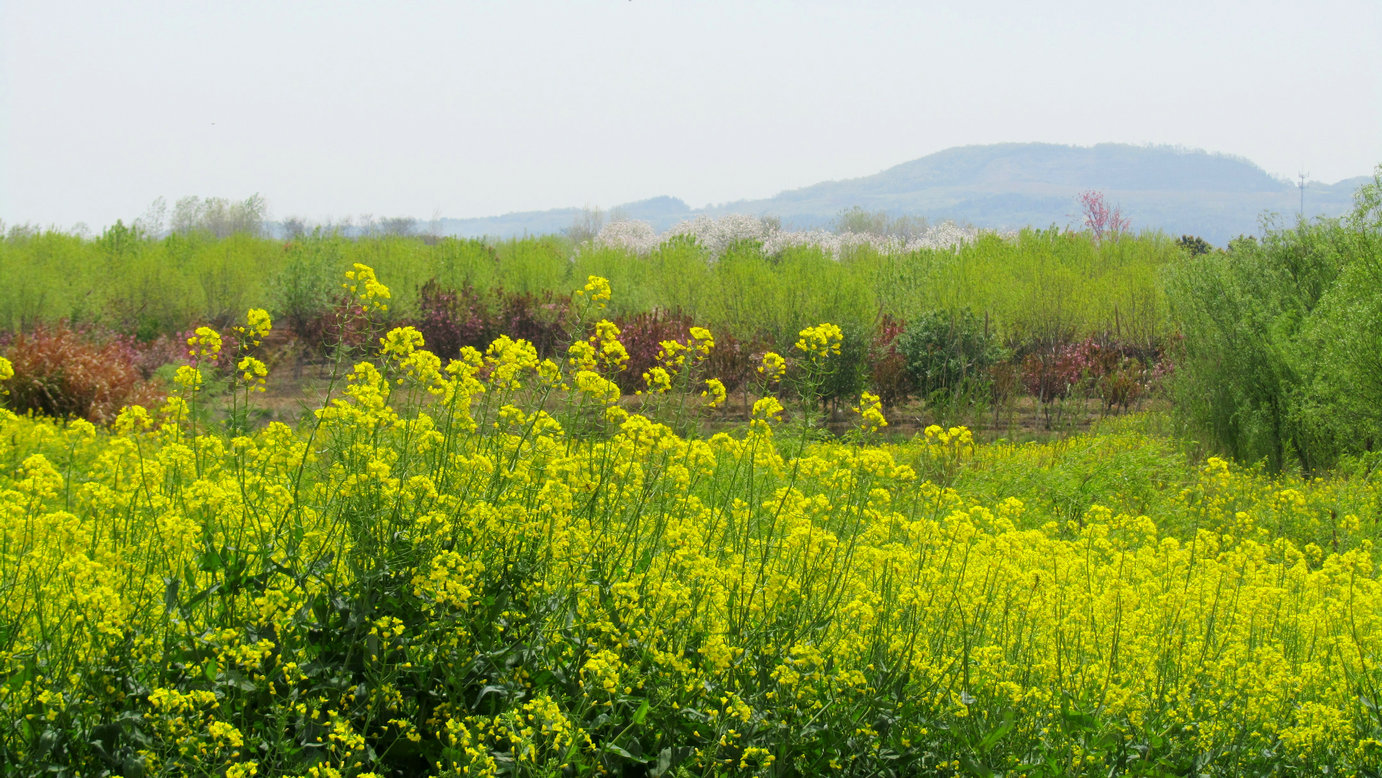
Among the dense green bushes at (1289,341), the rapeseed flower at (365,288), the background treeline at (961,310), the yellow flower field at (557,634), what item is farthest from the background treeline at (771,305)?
the rapeseed flower at (365,288)

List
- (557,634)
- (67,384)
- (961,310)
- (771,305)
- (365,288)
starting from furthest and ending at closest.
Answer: (771,305)
(961,310)
(67,384)
(365,288)
(557,634)

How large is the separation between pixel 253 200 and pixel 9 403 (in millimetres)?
54323

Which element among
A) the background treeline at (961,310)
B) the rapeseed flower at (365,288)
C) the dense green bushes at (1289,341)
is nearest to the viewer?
the rapeseed flower at (365,288)

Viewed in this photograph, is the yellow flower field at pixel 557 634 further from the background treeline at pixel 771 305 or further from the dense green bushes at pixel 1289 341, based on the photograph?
the background treeline at pixel 771 305

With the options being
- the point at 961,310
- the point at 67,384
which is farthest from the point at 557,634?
the point at 961,310

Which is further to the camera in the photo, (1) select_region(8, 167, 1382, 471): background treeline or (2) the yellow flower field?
(1) select_region(8, 167, 1382, 471): background treeline

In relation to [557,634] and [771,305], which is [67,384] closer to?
[557,634]

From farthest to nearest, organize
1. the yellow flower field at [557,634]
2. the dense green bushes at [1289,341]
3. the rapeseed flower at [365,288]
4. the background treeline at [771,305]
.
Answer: the background treeline at [771,305] → the dense green bushes at [1289,341] → the rapeseed flower at [365,288] → the yellow flower field at [557,634]

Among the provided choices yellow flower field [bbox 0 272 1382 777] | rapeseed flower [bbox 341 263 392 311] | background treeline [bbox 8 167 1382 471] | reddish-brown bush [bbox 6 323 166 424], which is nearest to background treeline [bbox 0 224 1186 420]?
background treeline [bbox 8 167 1382 471]

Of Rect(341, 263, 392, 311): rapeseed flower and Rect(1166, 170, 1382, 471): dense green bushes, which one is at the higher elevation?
Rect(341, 263, 392, 311): rapeseed flower

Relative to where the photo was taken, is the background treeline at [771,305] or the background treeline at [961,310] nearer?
the background treeline at [961,310]

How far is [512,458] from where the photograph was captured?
11.2ft

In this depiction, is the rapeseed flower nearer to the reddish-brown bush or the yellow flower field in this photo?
the yellow flower field

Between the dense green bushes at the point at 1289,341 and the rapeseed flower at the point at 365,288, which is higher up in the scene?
the rapeseed flower at the point at 365,288
